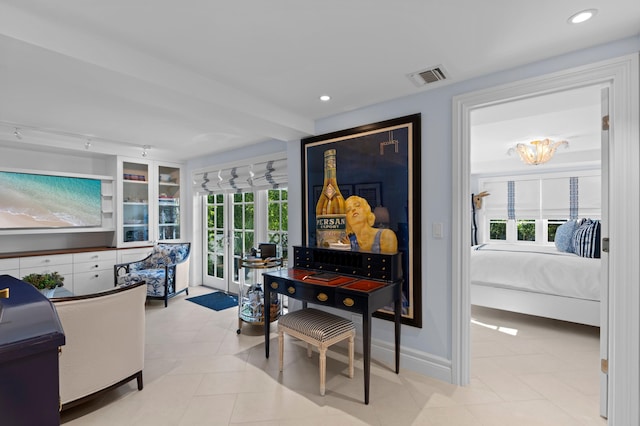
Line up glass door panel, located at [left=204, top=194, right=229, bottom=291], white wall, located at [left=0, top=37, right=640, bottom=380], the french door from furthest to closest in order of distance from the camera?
1. glass door panel, located at [left=204, top=194, right=229, bottom=291]
2. the french door
3. white wall, located at [left=0, top=37, right=640, bottom=380]

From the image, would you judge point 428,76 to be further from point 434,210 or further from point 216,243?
point 216,243

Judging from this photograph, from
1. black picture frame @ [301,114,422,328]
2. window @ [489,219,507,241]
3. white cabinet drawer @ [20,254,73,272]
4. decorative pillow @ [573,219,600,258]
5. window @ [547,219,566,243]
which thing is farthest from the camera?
window @ [489,219,507,241]

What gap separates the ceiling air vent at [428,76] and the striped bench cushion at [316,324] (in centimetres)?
191

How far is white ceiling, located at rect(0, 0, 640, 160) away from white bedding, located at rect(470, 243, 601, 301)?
7.90 ft

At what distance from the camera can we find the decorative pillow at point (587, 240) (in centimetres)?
354

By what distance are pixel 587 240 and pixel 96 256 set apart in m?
6.24

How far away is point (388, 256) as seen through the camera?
2467 millimetres

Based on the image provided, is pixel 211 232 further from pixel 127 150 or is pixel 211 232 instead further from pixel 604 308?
pixel 604 308

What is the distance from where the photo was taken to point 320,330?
7.57 ft

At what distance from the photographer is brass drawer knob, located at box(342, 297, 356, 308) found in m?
2.22

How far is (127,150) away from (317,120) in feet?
10.1

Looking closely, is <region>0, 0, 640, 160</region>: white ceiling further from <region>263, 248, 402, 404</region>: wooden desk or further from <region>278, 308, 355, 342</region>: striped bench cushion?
<region>278, 308, 355, 342</region>: striped bench cushion

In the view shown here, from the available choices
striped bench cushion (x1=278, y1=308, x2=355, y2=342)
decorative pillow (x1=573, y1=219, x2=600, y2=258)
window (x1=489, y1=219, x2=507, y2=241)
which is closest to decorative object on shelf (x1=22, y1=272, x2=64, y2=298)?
striped bench cushion (x1=278, y1=308, x2=355, y2=342)

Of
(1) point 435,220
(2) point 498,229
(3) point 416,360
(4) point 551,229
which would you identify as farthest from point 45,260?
(4) point 551,229
